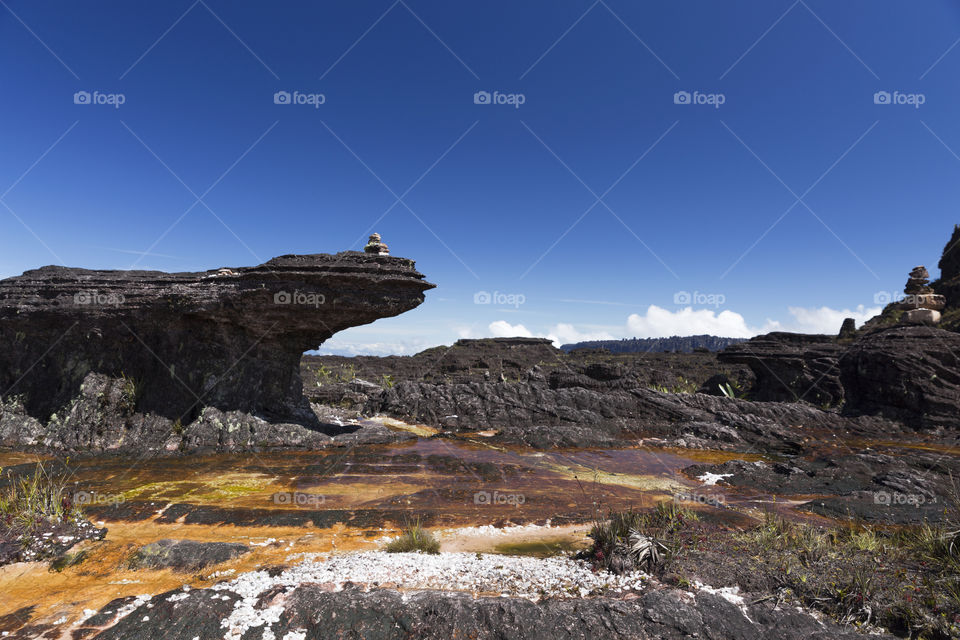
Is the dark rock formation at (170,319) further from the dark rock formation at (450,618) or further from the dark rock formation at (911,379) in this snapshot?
the dark rock formation at (911,379)

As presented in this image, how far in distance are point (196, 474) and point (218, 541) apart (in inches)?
210

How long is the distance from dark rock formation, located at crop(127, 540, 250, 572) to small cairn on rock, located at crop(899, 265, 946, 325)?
1513 inches

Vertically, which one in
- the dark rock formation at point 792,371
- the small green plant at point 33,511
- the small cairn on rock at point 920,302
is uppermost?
the small cairn on rock at point 920,302

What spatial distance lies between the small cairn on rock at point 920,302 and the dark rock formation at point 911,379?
7685mm

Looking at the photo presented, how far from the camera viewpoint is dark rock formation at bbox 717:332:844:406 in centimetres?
2488

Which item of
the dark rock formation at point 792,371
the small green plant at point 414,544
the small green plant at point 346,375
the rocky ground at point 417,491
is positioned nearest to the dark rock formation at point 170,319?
the rocky ground at point 417,491

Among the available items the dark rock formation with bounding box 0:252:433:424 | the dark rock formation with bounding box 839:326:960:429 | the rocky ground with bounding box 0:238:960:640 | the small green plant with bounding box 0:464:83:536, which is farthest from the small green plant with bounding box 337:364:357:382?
the dark rock formation with bounding box 839:326:960:429

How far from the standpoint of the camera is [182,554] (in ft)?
18.6

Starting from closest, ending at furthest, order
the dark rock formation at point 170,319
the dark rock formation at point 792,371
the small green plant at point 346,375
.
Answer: the dark rock formation at point 170,319
the dark rock formation at point 792,371
the small green plant at point 346,375

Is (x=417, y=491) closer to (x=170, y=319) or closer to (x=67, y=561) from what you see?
(x=67, y=561)

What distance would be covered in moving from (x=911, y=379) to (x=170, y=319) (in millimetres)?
33271

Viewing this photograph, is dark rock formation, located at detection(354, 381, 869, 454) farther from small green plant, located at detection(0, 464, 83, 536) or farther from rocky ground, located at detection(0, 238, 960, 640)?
small green plant, located at detection(0, 464, 83, 536)

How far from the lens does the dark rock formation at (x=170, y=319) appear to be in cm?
1322

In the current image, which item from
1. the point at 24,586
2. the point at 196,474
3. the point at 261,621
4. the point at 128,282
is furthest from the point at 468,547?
the point at 128,282
